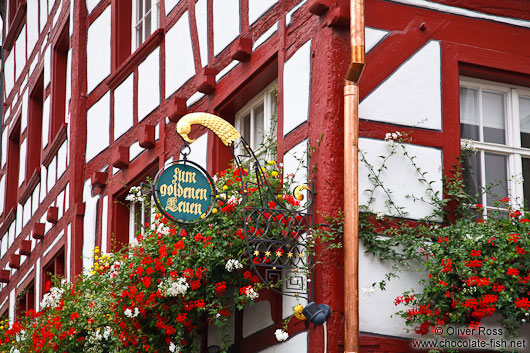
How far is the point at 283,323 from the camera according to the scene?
8.58 meters

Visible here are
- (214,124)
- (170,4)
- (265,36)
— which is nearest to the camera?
(214,124)

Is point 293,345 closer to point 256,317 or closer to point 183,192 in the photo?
point 256,317

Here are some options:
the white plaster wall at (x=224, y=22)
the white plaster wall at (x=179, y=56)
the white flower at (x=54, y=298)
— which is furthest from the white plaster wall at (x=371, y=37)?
the white flower at (x=54, y=298)

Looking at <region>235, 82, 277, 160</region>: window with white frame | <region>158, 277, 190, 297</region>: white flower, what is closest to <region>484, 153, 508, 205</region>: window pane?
<region>235, 82, 277, 160</region>: window with white frame

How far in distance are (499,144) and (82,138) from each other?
604 centimetres

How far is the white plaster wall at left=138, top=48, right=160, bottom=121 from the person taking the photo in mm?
11953

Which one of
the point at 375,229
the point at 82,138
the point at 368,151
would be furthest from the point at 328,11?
the point at 82,138

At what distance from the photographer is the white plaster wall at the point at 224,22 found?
1038 centimetres

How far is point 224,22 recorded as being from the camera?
10539 millimetres

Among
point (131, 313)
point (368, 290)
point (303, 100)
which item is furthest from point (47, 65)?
point (368, 290)

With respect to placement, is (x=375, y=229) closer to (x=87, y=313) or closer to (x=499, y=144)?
(x=499, y=144)

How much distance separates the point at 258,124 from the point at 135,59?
2735 mm

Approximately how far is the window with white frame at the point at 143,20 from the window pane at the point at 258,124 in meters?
2.77

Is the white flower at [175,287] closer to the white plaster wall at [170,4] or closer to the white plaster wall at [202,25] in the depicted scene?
the white plaster wall at [202,25]
